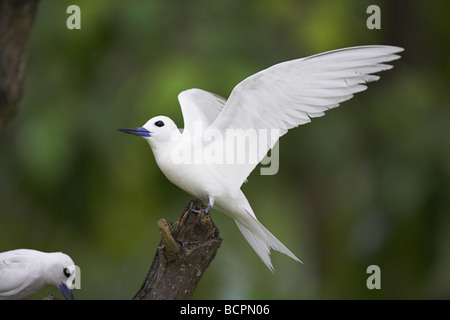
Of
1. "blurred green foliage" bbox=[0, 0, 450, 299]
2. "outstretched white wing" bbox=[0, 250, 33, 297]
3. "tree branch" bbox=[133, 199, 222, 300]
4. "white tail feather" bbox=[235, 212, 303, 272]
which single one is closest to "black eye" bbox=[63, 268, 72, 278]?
"outstretched white wing" bbox=[0, 250, 33, 297]

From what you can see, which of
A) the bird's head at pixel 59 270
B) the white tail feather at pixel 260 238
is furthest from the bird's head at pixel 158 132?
the bird's head at pixel 59 270

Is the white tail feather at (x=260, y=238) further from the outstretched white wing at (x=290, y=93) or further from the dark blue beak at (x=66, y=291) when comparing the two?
the dark blue beak at (x=66, y=291)

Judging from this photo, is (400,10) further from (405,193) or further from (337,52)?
(337,52)

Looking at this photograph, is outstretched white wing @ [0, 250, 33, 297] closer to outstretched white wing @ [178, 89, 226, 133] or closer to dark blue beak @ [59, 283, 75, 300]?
dark blue beak @ [59, 283, 75, 300]

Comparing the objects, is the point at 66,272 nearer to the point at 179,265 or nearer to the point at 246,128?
the point at 179,265

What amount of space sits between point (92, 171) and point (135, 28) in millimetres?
1791

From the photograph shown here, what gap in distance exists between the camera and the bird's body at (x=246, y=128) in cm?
518

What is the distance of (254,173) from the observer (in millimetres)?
10594

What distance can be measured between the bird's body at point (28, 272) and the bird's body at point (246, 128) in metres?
0.94

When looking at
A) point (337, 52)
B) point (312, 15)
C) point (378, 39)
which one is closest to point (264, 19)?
point (312, 15)

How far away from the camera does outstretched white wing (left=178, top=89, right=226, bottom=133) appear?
242 inches

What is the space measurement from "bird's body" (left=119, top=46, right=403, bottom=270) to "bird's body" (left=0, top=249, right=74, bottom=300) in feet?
3.08

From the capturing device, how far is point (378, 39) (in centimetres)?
1143

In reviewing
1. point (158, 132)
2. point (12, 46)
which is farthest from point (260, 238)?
point (12, 46)
